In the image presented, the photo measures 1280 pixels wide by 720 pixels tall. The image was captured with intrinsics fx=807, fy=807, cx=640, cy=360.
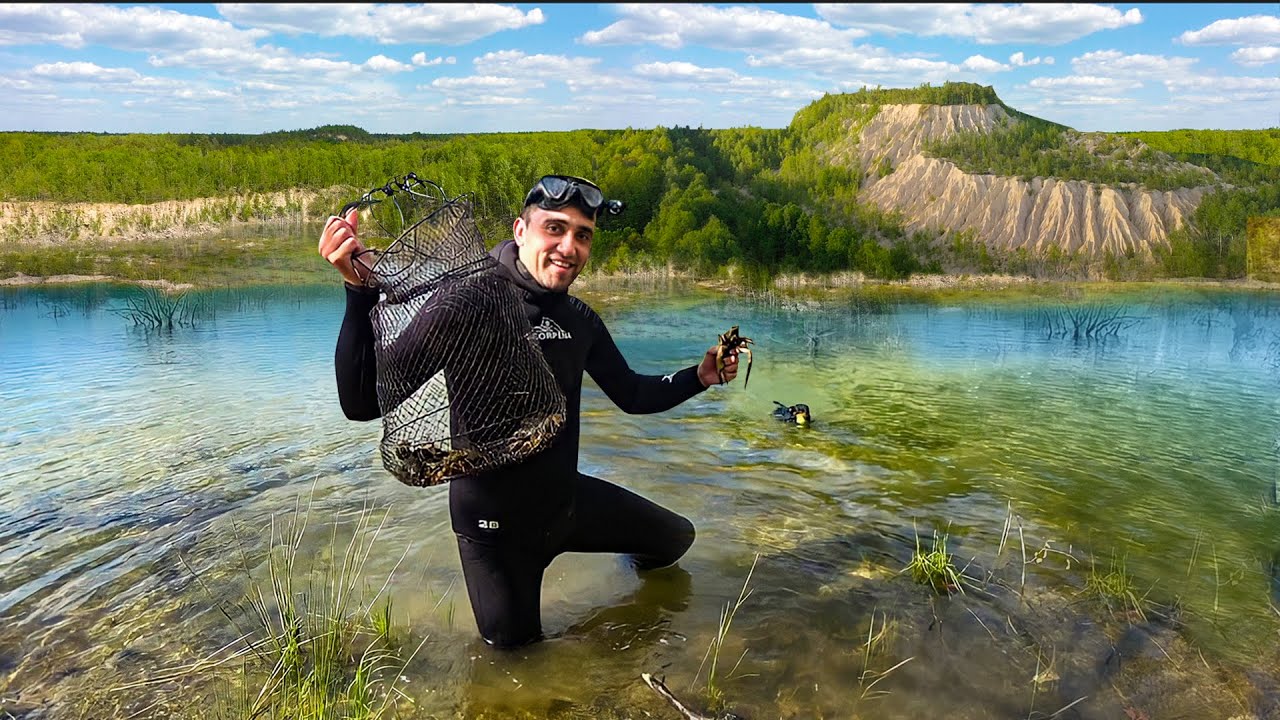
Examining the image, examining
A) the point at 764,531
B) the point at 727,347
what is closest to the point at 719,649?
the point at 727,347

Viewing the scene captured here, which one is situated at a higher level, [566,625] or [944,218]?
[944,218]

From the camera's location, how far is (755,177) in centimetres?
3164

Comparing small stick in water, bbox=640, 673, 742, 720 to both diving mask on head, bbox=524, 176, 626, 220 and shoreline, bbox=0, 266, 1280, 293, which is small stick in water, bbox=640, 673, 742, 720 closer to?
diving mask on head, bbox=524, 176, 626, 220

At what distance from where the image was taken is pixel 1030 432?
8.59m

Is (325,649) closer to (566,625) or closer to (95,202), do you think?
(566,625)

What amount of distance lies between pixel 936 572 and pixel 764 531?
1281 mm

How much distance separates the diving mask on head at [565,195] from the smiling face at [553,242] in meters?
0.03

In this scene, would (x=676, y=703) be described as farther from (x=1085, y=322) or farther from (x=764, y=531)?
(x=1085, y=322)

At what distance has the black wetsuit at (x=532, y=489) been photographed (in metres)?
3.64

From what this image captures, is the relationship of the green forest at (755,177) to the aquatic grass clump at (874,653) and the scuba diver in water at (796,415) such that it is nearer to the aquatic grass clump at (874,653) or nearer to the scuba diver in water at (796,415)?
the scuba diver in water at (796,415)

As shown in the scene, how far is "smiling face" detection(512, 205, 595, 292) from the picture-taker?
3.86 meters

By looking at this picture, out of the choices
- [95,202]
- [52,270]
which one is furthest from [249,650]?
[95,202]

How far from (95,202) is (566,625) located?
3097 cm

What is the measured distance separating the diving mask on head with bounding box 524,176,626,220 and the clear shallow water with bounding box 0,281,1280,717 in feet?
7.37
